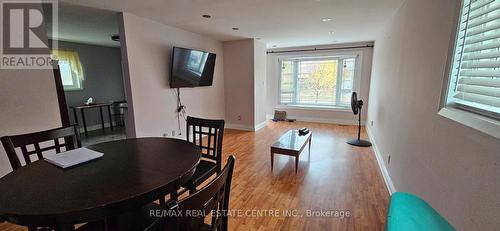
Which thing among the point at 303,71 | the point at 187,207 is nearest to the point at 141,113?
the point at 187,207

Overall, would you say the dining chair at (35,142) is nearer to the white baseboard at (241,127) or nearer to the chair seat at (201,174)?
the chair seat at (201,174)

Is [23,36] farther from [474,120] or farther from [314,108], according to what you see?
[314,108]

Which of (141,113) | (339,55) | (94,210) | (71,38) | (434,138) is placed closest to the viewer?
(94,210)

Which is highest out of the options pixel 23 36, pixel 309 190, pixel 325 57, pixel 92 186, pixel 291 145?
pixel 325 57

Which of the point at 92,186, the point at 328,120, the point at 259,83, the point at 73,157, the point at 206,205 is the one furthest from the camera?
the point at 328,120

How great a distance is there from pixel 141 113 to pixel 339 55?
16.6ft

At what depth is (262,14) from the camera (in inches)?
118

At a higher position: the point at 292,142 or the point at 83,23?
the point at 83,23

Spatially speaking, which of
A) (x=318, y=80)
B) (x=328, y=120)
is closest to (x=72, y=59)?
(x=318, y=80)

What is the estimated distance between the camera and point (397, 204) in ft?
4.29

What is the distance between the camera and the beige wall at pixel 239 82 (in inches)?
198

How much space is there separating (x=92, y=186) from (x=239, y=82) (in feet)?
14.2

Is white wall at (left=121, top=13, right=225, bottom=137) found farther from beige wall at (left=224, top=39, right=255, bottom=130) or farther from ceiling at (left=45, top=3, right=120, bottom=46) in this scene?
beige wall at (left=224, top=39, right=255, bottom=130)

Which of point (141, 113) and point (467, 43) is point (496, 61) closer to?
point (467, 43)
